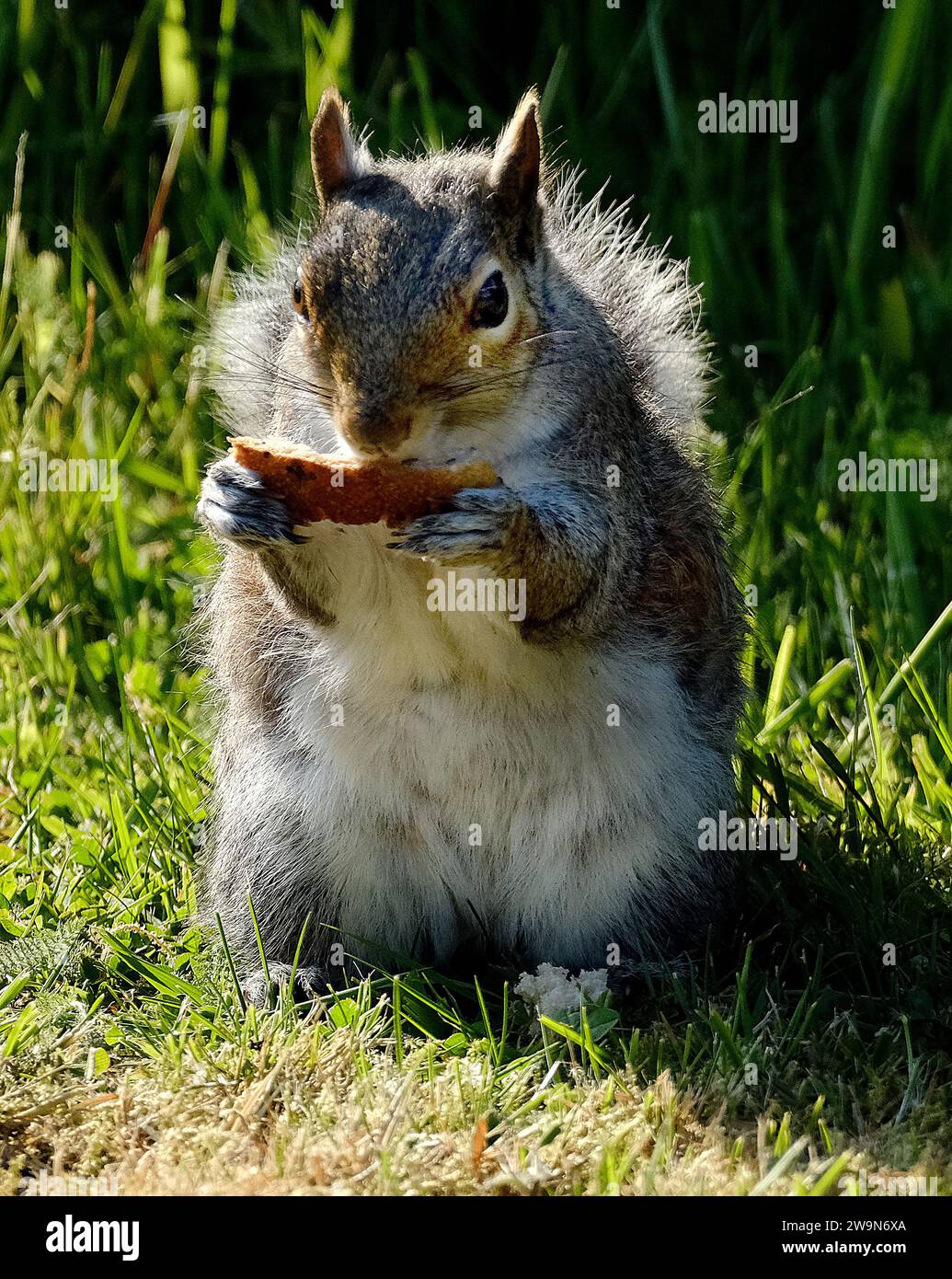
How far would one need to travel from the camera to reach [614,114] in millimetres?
5367

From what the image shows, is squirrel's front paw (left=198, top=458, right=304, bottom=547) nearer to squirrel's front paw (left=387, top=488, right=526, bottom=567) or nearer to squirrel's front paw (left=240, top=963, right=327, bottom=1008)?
squirrel's front paw (left=387, top=488, right=526, bottom=567)

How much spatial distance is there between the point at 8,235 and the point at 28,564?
113 cm

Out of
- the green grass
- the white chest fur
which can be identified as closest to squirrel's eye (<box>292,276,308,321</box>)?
the white chest fur

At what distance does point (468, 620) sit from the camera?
2900 mm

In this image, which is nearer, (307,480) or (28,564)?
(307,480)

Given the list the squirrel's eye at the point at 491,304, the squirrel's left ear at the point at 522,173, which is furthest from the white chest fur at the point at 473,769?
the squirrel's left ear at the point at 522,173

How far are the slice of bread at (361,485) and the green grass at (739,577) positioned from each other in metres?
0.85

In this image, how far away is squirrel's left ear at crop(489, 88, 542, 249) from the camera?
9.45 ft

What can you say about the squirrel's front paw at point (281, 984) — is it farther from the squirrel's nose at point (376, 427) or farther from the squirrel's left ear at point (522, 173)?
the squirrel's left ear at point (522, 173)

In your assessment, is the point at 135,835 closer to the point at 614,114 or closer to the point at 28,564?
the point at 28,564

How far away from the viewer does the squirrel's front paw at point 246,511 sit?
2.81 meters

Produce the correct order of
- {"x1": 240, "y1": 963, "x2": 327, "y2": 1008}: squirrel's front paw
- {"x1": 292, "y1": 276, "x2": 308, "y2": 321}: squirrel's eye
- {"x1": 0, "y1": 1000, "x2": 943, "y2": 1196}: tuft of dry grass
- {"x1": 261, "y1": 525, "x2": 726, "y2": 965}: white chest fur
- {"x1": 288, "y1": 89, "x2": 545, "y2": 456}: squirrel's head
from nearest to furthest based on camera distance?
{"x1": 0, "y1": 1000, "x2": 943, "y2": 1196}: tuft of dry grass
{"x1": 288, "y1": 89, "x2": 545, "y2": 456}: squirrel's head
{"x1": 292, "y1": 276, "x2": 308, "y2": 321}: squirrel's eye
{"x1": 261, "y1": 525, "x2": 726, "y2": 965}: white chest fur
{"x1": 240, "y1": 963, "x2": 327, "y2": 1008}: squirrel's front paw

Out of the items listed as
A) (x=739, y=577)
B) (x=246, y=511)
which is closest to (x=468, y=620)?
(x=246, y=511)

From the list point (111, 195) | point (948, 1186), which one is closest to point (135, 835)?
point (948, 1186)
